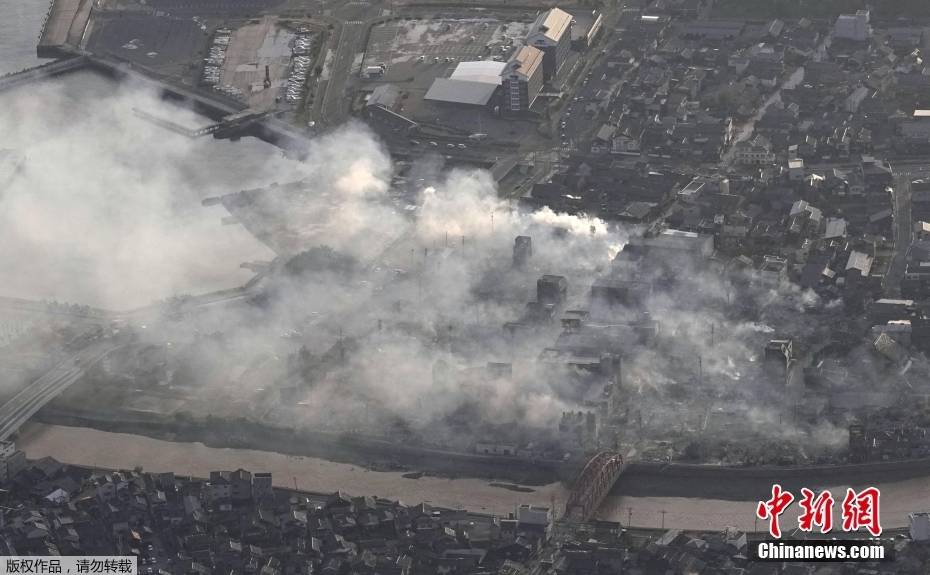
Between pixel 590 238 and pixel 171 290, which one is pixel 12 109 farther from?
pixel 590 238

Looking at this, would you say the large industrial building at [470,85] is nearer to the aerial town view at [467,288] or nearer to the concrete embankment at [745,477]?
the aerial town view at [467,288]

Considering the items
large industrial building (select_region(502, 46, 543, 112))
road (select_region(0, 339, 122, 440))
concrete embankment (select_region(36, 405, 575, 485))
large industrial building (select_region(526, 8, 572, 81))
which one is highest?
large industrial building (select_region(526, 8, 572, 81))

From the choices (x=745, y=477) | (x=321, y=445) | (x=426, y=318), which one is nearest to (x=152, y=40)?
(x=426, y=318)

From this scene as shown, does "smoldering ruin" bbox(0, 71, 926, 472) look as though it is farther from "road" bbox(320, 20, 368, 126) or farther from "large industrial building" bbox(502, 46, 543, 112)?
"large industrial building" bbox(502, 46, 543, 112)

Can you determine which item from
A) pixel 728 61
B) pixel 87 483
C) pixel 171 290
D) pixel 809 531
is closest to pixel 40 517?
pixel 87 483

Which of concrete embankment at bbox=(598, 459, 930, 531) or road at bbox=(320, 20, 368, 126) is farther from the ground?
road at bbox=(320, 20, 368, 126)

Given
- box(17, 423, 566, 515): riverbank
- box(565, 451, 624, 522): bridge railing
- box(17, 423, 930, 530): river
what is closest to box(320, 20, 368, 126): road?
box(17, 423, 566, 515): riverbank

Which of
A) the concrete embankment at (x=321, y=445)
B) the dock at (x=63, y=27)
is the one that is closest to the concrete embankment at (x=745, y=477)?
the concrete embankment at (x=321, y=445)
